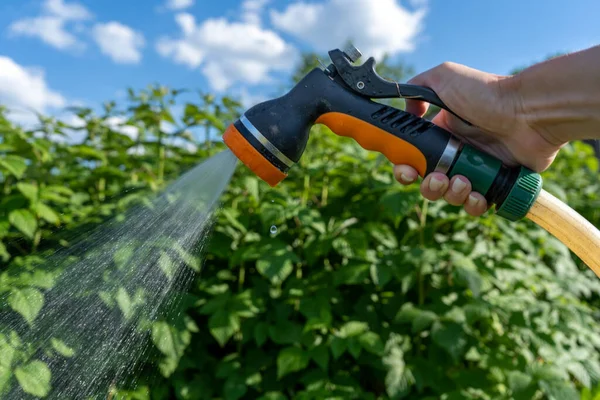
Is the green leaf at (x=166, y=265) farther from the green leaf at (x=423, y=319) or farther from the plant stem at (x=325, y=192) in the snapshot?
the plant stem at (x=325, y=192)

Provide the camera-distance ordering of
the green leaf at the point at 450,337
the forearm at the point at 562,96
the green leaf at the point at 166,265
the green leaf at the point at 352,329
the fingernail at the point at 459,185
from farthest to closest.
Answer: the green leaf at the point at 352,329
the green leaf at the point at 450,337
the green leaf at the point at 166,265
the fingernail at the point at 459,185
the forearm at the point at 562,96

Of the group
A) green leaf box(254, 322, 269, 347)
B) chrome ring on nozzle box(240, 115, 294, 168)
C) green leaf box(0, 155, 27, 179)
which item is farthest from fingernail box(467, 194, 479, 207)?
green leaf box(0, 155, 27, 179)

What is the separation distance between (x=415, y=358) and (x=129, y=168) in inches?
59.2

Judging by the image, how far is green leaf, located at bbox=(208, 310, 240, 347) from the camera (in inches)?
83.4

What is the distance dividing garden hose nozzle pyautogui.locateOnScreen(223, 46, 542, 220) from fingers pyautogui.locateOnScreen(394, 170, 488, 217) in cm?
1

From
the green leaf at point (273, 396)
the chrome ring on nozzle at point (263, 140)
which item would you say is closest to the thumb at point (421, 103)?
the chrome ring on nozzle at point (263, 140)

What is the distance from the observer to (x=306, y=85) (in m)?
1.24

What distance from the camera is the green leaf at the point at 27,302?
1455 millimetres

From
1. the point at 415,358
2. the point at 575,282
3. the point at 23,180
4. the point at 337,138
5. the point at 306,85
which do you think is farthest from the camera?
the point at 337,138

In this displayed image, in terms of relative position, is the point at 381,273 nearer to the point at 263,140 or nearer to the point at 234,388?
the point at 234,388

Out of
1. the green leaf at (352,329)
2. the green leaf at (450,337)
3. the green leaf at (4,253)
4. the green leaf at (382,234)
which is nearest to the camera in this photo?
the green leaf at (4,253)

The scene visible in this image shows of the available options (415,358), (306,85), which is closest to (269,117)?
(306,85)

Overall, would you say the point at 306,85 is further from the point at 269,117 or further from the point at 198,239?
the point at 198,239

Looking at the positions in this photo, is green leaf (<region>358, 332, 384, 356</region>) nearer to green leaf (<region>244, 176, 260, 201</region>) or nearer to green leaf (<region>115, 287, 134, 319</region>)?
green leaf (<region>244, 176, 260, 201</region>)
